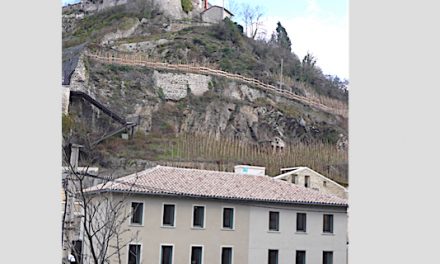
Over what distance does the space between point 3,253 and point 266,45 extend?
51.0 feet

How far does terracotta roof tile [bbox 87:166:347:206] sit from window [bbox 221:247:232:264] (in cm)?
68

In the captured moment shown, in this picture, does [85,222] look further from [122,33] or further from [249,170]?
[122,33]

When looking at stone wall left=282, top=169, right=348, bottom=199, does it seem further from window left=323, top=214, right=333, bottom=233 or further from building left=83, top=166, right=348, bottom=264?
window left=323, top=214, right=333, bottom=233

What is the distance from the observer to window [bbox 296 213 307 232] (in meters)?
8.22

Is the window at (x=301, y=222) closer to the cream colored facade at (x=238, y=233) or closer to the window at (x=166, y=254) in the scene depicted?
the cream colored facade at (x=238, y=233)

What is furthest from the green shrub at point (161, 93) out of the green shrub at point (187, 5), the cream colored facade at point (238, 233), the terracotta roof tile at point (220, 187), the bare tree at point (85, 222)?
the bare tree at point (85, 222)

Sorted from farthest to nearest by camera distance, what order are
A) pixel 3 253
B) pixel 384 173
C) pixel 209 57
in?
pixel 209 57, pixel 384 173, pixel 3 253

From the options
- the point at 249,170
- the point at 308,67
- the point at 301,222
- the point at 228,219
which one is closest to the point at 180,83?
the point at 308,67

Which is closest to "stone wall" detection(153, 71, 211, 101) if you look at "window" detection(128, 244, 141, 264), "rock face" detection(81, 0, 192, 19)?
"rock face" detection(81, 0, 192, 19)

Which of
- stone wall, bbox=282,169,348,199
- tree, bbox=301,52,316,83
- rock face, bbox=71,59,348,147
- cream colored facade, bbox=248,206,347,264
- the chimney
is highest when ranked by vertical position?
tree, bbox=301,52,316,83

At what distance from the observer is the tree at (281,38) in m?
14.5

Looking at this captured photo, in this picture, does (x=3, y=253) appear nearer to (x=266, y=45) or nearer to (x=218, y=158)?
(x=218, y=158)

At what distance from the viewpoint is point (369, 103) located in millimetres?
1275

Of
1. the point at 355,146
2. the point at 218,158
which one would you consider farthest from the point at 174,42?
the point at 355,146
